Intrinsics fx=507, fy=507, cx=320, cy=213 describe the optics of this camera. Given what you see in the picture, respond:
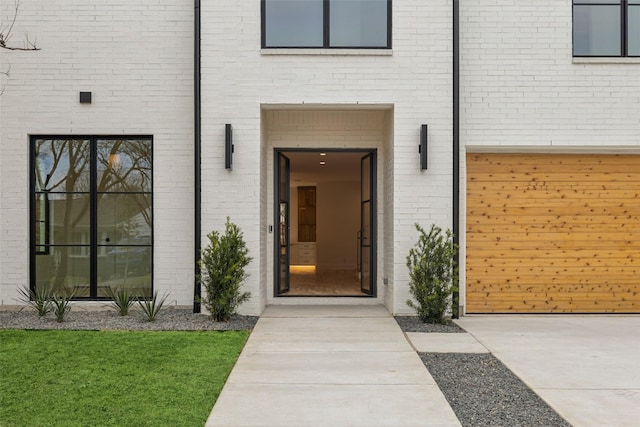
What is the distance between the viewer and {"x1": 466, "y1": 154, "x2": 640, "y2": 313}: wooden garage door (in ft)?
26.0

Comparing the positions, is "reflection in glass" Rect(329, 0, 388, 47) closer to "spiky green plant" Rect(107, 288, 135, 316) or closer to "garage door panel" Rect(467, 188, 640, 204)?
"garage door panel" Rect(467, 188, 640, 204)

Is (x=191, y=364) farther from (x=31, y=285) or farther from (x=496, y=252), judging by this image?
(x=496, y=252)

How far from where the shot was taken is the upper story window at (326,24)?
25.0 feet

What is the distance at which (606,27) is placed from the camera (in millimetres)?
7844

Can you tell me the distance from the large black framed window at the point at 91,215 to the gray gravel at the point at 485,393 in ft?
15.9

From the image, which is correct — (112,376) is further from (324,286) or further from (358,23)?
(324,286)

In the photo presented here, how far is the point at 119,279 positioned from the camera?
790cm

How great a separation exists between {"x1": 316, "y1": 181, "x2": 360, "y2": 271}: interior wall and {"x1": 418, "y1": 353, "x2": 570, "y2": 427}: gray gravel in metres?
11.8

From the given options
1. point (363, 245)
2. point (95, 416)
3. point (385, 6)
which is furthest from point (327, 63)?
point (95, 416)

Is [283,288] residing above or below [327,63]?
below

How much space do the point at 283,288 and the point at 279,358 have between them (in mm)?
3582

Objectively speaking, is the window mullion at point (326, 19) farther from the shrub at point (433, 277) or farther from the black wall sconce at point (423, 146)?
the shrub at point (433, 277)

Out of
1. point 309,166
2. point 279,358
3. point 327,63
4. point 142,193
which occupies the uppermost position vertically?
point 327,63

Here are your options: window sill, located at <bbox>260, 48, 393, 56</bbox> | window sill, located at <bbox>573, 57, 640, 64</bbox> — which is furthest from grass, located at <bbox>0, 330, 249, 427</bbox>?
window sill, located at <bbox>573, 57, 640, 64</bbox>
